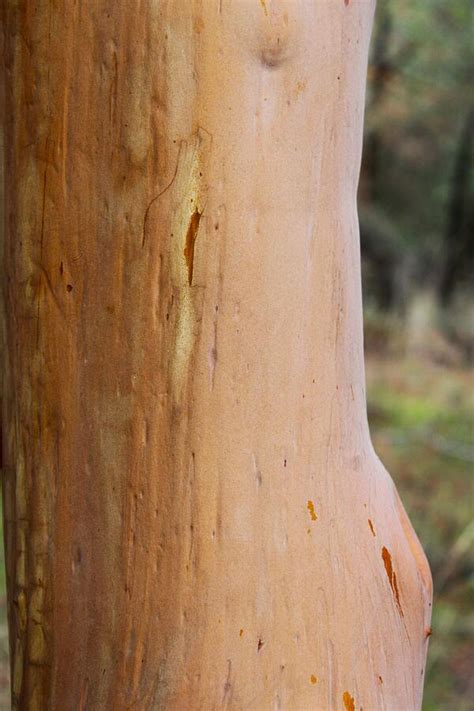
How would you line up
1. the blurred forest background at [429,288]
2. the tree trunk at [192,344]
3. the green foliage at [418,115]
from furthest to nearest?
the green foliage at [418,115], the blurred forest background at [429,288], the tree trunk at [192,344]

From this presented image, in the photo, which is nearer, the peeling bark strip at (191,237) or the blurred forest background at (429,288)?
the peeling bark strip at (191,237)

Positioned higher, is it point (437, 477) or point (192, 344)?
point (192, 344)

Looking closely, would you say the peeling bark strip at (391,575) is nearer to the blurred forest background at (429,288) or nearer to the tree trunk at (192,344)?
the tree trunk at (192,344)

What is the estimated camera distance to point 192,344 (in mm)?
663

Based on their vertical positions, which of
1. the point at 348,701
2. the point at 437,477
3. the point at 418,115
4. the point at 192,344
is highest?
the point at 418,115

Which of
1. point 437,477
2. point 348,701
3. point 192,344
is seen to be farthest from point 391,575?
point 437,477

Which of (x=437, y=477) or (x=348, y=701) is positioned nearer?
(x=348, y=701)

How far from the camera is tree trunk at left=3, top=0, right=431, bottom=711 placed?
646 mm

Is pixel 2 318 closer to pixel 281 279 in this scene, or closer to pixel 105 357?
pixel 105 357

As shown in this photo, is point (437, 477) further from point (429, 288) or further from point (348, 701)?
point (348, 701)

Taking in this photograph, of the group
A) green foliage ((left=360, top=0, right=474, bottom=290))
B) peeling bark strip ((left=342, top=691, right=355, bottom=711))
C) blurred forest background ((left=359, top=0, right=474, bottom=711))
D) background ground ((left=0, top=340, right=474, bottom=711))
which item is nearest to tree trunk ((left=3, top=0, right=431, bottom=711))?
peeling bark strip ((left=342, top=691, right=355, bottom=711))

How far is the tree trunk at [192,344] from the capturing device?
646 mm

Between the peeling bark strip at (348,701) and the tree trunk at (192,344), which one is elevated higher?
the tree trunk at (192,344)

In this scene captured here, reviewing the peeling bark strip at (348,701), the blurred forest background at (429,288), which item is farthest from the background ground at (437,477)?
the peeling bark strip at (348,701)
